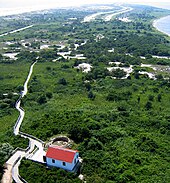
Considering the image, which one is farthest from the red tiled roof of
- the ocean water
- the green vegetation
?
the ocean water

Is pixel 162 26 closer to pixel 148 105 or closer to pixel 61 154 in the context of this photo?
pixel 148 105

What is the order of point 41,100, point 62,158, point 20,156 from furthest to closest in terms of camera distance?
point 41,100, point 20,156, point 62,158

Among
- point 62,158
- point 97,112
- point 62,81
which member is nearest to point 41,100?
point 97,112

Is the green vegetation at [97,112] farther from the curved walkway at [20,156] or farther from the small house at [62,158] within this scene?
the small house at [62,158]

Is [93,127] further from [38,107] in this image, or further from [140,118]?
[38,107]

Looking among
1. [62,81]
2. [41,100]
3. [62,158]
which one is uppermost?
[62,158]

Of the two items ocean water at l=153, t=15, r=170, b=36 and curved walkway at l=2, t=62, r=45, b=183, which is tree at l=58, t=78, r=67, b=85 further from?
ocean water at l=153, t=15, r=170, b=36

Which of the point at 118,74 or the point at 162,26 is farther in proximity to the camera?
the point at 162,26
